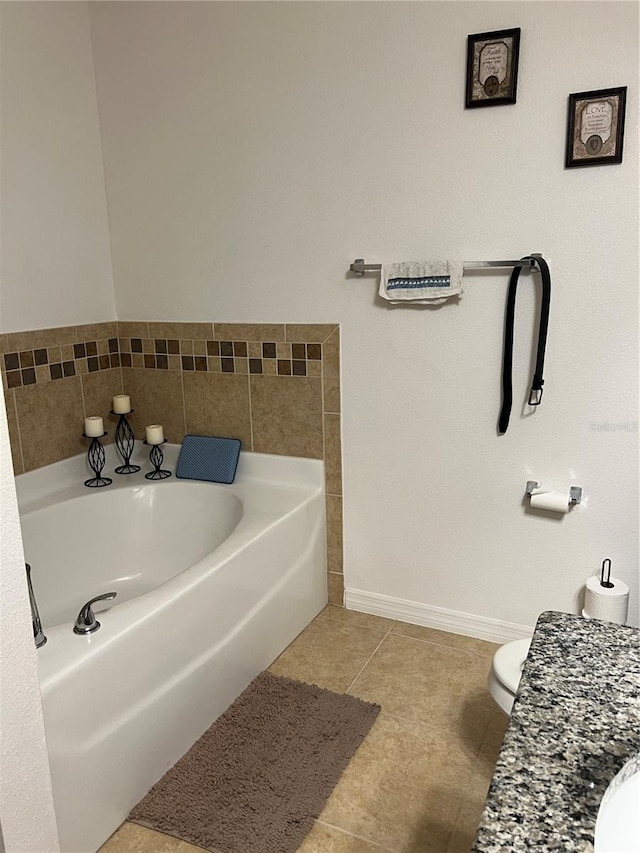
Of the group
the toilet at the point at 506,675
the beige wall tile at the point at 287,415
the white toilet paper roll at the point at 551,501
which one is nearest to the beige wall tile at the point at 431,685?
the toilet at the point at 506,675

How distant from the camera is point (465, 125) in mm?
2111

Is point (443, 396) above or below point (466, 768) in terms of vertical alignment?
above

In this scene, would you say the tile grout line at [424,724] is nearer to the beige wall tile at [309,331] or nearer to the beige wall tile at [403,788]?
the beige wall tile at [403,788]

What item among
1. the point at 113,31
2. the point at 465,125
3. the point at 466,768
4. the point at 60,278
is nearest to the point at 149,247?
the point at 60,278

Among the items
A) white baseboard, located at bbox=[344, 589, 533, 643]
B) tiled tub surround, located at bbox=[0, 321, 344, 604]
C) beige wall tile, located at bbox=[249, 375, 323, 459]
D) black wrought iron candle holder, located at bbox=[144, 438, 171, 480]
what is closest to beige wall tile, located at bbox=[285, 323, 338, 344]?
tiled tub surround, located at bbox=[0, 321, 344, 604]

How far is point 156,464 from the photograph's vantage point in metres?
2.85

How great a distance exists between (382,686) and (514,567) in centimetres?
61

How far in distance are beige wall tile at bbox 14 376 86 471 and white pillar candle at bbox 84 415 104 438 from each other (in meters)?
0.07

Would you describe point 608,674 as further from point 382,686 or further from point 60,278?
point 60,278

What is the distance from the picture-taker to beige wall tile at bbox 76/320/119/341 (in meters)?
2.70

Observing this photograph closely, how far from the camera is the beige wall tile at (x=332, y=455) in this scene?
8.36 feet

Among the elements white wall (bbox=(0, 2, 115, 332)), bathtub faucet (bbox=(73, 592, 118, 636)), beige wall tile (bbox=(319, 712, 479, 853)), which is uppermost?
white wall (bbox=(0, 2, 115, 332))

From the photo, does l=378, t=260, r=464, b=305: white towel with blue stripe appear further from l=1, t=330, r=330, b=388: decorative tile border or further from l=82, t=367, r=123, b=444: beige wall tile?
l=82, t=367, r=123, b=444: beige wall tile

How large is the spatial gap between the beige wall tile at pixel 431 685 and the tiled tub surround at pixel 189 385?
0.43 meters
